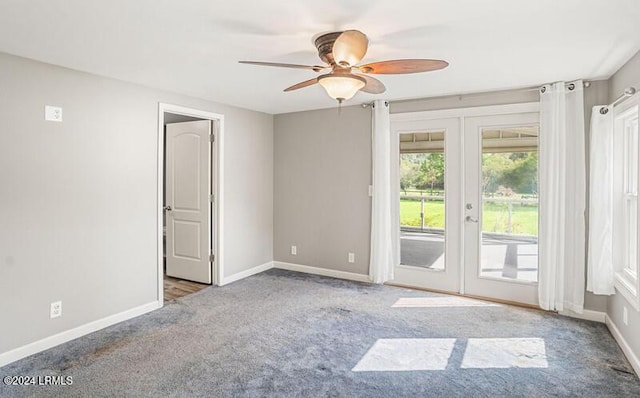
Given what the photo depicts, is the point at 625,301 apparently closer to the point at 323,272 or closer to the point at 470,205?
the point at 470,205

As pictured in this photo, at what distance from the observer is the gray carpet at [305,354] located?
246 cm

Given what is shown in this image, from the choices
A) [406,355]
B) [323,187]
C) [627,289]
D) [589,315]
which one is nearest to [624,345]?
[627,289]

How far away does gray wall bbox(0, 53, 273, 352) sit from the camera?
9.29 feet

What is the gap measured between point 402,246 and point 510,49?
103 inches

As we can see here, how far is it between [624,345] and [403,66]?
2756 mm

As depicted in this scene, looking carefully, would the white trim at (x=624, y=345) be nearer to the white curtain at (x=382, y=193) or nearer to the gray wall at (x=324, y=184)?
the white curtain at (x=382, y=193)

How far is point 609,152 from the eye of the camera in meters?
3.28

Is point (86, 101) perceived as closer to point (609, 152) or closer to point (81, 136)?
point (81, 136)

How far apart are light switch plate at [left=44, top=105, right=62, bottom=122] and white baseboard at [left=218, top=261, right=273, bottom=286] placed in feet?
8.26

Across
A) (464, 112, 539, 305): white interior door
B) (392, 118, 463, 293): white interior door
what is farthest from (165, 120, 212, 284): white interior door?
(464, 112, 539, 305): white interior door

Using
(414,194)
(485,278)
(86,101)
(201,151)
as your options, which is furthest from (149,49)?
(485,278)

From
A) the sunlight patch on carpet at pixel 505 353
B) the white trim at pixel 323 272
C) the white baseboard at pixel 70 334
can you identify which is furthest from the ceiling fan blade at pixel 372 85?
the white baseboard at pixel 70 334

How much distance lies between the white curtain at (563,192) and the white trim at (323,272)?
2.07m

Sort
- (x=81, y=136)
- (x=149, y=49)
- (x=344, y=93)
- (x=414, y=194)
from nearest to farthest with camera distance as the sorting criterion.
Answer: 1. (x=344, y=93)
2. (x=149, y=49)
3. (x=81, y=136)
4. (x=414, y=194)
